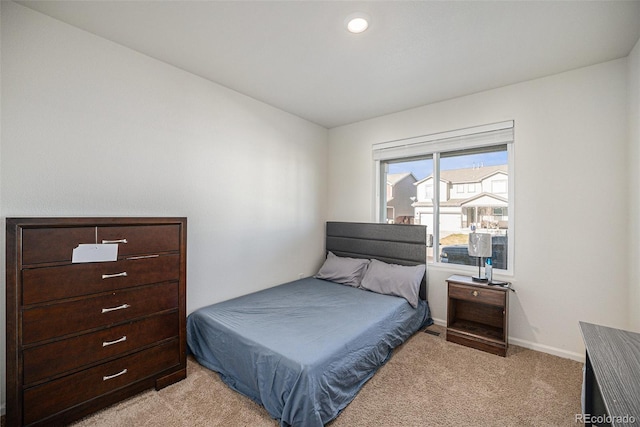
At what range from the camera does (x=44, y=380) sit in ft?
5.25

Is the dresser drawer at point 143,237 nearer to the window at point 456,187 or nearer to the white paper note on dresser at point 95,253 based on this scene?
the white paper note on dresser at point 95,253

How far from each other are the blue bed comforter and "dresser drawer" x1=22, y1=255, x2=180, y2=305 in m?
0.61

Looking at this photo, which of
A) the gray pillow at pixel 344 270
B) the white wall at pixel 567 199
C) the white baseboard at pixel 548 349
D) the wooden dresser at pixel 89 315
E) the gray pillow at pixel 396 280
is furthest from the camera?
the gray pillow at pixel 344 270

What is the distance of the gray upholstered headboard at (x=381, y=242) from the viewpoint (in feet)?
10.9

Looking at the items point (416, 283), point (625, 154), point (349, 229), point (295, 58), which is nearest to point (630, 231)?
point (625, 154)

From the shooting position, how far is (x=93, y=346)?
1.78 meters

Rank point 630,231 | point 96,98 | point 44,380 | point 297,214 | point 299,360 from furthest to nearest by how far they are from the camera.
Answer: point 297,214
point 630,231
point 96,98
point 299,360
point 44,380

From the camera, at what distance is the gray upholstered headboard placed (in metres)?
3.32

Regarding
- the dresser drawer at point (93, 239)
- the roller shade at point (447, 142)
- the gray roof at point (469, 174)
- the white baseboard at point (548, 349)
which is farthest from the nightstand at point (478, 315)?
the dresser drawer at point (93, 239)

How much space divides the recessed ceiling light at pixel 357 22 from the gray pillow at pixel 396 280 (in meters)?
2.41

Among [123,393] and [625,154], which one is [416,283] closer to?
[625,154]

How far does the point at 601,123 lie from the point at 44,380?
445 cm

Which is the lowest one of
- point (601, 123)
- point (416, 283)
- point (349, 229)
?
point (416, 283)

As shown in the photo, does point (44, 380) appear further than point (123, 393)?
No
